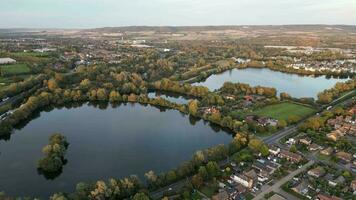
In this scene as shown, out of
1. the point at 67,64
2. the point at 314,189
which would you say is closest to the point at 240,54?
the point at 67,64

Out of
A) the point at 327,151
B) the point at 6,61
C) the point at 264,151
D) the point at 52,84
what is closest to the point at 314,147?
the point at 327,151

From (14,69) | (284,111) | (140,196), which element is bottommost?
(284,111)

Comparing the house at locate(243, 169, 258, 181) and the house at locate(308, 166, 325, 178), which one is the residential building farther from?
the house at locate(308, 166, 325, 178)

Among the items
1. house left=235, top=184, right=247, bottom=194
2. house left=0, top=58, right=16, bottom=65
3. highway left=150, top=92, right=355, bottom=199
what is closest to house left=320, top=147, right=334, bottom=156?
highway left=150, top=92, right=355, bottom=199

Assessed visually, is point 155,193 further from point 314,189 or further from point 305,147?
point 305,147

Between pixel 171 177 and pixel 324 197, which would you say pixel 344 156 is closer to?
pixel 324 197
